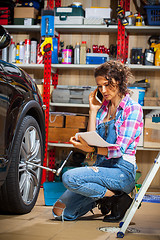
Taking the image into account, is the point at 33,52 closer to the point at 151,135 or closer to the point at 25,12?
the point at 25,12

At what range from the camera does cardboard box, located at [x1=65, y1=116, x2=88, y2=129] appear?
5.46m

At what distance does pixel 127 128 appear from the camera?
301 centimetres

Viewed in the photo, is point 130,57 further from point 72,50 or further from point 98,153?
point 98,153

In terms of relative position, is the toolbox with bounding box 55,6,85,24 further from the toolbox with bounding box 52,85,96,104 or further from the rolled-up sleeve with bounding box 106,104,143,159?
the rolled-up sleeve with bounding box 106,104,143,159

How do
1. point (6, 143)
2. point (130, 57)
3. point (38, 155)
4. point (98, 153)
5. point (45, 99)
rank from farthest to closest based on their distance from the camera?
1. point (130, 57)
2. point (45, 99)
3. point (38, 155)
4. point (98, 153)
5. point (6, 143)

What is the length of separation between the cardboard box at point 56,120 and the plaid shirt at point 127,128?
7.95 ft

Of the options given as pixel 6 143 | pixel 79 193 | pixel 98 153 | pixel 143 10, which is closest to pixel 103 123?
pixel 98 153

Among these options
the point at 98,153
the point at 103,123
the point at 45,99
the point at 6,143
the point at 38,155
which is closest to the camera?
the point at 6,143

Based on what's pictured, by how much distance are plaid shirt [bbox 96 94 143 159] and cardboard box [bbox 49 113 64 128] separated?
242 centimetres

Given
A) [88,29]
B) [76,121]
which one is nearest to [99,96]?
[76,121]

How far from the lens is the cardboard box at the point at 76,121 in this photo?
17.9ft

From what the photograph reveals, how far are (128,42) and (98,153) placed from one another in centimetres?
327

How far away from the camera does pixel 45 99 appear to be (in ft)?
18.3

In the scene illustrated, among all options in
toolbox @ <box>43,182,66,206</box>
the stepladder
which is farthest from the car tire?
the stepladder
